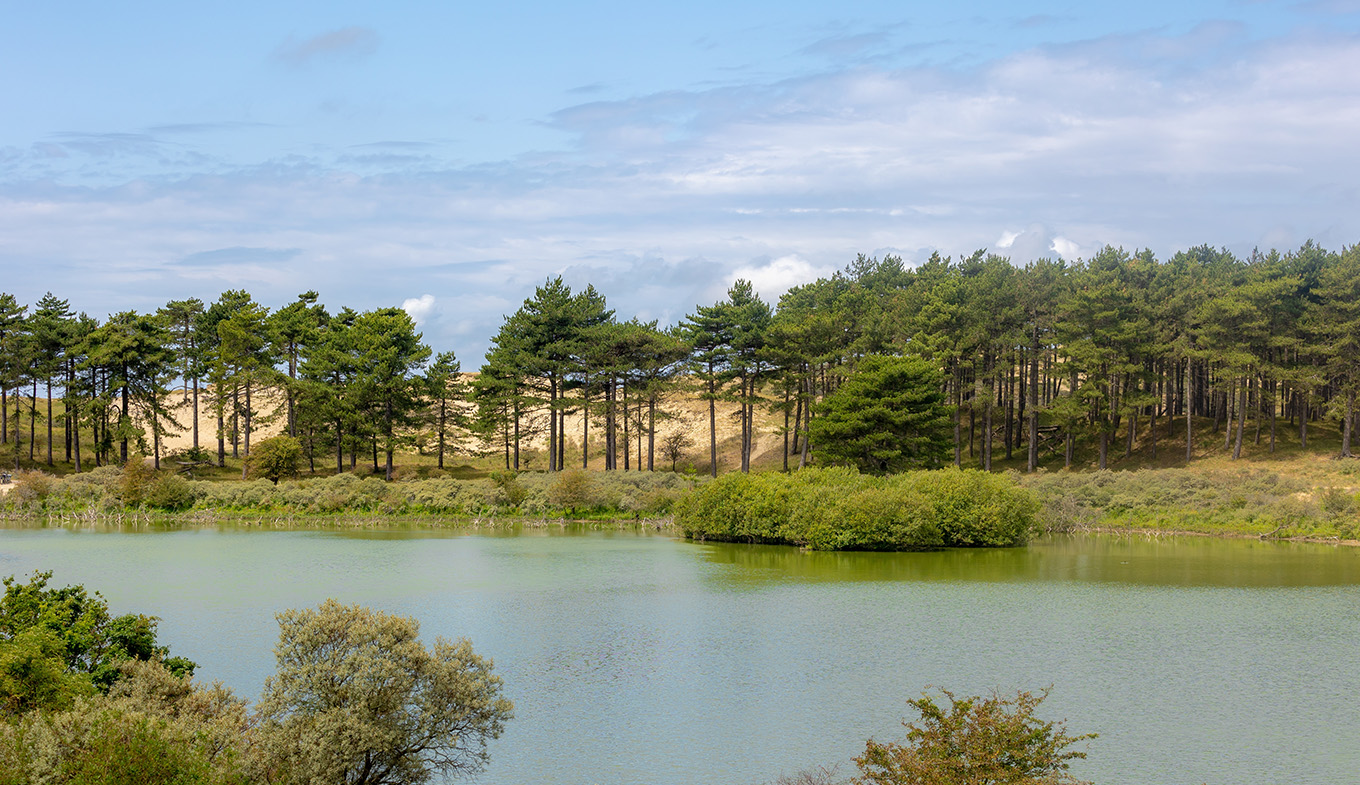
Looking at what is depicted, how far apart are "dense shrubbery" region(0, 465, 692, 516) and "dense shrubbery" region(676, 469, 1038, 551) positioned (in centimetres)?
912

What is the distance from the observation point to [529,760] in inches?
656

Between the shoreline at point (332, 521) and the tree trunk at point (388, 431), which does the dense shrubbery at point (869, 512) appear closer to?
the shoreline at point (332, 521)

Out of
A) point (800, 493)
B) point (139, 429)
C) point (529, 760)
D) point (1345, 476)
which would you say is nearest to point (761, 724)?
point (529, 760)

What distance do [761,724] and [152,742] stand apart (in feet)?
33.2

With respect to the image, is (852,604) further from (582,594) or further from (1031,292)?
(1031,292)

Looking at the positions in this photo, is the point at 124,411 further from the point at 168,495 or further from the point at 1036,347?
the point at 1036,347

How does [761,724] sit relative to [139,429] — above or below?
below

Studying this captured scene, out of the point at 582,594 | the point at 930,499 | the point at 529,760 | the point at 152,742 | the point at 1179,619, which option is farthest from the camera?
the point at 930,499

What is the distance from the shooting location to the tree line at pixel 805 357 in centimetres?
6078

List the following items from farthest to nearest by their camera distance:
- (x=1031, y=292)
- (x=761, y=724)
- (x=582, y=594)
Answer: (x=1031, y=292) → (x=582, y=594) → (x=761, y=724)

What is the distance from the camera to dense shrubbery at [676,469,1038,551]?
43.7m

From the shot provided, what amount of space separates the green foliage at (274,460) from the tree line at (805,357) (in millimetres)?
4507

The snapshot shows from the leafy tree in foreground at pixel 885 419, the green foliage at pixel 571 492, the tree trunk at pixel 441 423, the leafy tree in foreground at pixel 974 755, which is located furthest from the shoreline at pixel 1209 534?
the tree trunk at pixel 441 423

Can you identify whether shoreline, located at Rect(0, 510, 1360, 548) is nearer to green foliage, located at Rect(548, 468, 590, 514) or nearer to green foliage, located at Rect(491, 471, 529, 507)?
green foliage, located at Rect(548, 468, 590, 514)
